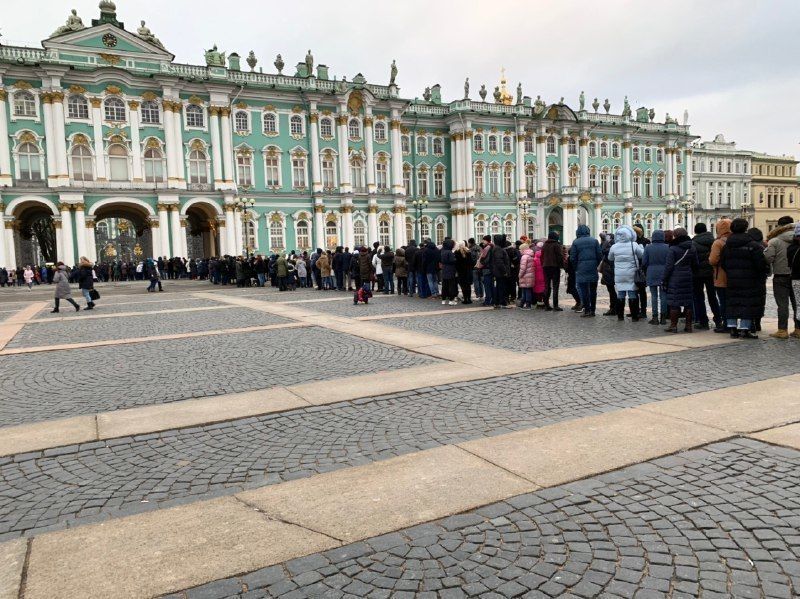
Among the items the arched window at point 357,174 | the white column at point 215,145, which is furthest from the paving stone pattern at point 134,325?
the arched window at point 357,174

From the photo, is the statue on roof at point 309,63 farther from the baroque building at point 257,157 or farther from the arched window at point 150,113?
the arched window at point 150,113

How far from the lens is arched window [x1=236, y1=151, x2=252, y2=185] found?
47.1 meters

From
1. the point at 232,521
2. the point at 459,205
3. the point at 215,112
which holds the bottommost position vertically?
the point at 232,521

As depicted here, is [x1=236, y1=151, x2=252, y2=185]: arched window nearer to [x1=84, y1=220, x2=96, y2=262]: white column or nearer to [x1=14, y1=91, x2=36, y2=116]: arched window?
[x1=84, y1=220, x2=96, y2=262]: white column

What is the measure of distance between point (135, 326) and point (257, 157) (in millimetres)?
36466

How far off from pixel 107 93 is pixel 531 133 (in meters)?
38.7

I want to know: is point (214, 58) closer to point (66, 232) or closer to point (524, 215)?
point (66, 232)

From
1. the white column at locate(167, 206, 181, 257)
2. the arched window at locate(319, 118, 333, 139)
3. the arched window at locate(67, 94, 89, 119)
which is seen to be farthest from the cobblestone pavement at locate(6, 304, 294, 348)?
the arched window at locate(319, 118, 333, 139)

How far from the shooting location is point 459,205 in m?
56.8

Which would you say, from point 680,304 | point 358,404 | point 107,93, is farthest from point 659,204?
point 358,404

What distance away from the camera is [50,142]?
40469 millimetres

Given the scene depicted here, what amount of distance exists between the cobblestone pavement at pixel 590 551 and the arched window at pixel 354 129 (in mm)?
49875

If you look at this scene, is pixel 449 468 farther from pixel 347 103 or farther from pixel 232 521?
pixel 347 103

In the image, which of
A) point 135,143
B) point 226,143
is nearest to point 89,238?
point 135,143
